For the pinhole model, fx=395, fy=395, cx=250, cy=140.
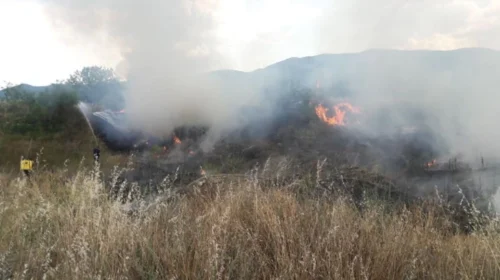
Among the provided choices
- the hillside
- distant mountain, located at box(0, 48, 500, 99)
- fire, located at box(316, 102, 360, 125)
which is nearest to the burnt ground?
the hillside

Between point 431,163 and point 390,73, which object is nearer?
point 431,163

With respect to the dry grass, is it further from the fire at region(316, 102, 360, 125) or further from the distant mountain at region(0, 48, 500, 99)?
the distant mountain at region(0, 48, 500, 99)

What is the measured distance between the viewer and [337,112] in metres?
16.9

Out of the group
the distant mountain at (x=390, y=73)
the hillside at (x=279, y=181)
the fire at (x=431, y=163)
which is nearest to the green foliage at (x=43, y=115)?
the hillside at (x=279, y=181)

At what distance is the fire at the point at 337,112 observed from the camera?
1653 centimetres

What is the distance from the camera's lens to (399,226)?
3031 millimetres

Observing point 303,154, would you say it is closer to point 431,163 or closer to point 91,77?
point 431,163

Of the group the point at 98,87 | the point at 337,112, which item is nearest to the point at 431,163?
the point at 337,112

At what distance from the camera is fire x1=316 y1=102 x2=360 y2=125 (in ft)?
54.2

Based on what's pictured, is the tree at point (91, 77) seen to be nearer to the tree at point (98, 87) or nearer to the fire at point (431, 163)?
the tree at point (98, 87)

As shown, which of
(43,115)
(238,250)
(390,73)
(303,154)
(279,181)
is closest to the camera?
(238,250)

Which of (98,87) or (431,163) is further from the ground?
(98,87)

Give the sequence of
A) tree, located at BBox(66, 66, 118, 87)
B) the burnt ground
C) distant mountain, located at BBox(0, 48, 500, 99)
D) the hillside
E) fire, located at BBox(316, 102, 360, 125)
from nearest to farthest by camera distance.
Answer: the hillside → the burnt ground → fire, located at BBox(316, 102, 360, 125) → distant mountain, located at BBox(0, 48, 500, 99) → tree, located at BBox(66, 66, 118, 87)

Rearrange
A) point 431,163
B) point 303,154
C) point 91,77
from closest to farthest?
point 431,163 < point 303,154 < point 91,77
